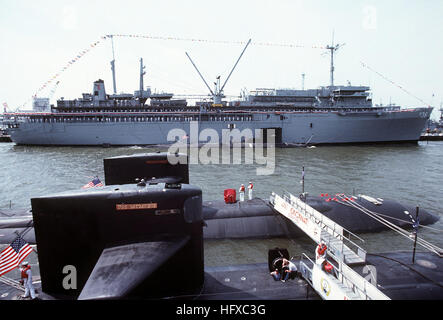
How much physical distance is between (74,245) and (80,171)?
99.6 feet

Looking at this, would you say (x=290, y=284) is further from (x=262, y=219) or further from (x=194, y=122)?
(x=194, y=122)

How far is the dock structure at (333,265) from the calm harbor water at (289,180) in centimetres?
189

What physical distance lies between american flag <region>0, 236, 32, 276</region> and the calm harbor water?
7262 mm

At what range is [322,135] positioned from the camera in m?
58.6

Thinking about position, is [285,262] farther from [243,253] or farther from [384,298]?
[243,253]

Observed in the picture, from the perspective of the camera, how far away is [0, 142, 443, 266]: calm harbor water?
14.5 meters

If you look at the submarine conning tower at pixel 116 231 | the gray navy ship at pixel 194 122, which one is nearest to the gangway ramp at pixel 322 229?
the submarine conning tower at pixel 116 231

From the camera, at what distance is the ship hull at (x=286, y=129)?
57.4 metres

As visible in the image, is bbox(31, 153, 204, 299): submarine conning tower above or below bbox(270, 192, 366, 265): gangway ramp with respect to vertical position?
above

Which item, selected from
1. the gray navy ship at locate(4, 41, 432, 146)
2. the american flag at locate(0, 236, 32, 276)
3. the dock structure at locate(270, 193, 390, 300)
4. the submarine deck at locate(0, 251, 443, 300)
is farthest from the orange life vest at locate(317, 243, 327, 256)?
the gray navy ship at locate(4, 41, 432, 146)

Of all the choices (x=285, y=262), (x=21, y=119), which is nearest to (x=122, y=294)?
(x=285, y=262)

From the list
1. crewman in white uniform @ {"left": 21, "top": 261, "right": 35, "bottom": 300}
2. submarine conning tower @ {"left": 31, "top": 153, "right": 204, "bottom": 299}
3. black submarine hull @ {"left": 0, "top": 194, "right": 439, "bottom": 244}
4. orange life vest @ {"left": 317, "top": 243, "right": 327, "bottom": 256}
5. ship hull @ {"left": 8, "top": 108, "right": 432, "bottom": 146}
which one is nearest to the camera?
submarine conning tower @ {"left": 31, "top": 153, "right": 204, "bottom": 299}

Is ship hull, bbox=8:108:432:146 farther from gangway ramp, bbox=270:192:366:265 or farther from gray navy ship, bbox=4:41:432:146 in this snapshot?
gangway ramp, bbox=270:192:366:265
